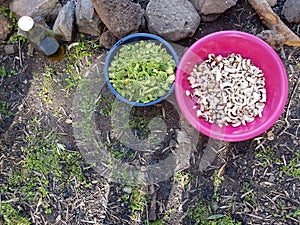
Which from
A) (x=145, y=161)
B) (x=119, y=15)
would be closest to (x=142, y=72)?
(x=119, y=15)

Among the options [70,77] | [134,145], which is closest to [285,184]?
[134,145]

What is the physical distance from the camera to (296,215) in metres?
2.14

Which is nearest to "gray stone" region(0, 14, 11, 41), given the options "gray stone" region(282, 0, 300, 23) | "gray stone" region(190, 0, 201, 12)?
"gray stone" region(190, 0, 201, 12)

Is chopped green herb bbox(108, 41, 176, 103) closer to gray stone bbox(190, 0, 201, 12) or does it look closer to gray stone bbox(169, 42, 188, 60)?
gray stone bbox(169, 42, 188, 60)

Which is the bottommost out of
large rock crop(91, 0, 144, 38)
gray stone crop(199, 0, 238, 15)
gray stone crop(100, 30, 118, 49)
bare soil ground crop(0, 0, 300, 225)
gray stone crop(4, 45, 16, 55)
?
bare soil ground crop(0, 0, 300, 225)

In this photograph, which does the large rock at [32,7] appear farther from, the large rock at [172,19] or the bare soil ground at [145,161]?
the large rock at [172,19]

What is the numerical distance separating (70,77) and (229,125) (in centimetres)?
87

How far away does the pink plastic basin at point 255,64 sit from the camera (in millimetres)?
2113

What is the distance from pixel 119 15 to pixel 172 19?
278 millimetres

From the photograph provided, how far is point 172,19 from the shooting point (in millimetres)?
2287

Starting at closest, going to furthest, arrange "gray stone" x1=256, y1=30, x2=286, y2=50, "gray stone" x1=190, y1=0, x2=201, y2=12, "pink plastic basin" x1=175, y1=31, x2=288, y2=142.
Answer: "pink plastic basin" x1=175, y1=31, x2=288, y2=142 < "gray stone" x1=256, y1=30, x2=286, y2=50 < "gray stone" x1=190, y1=0, x2=201, y2=12

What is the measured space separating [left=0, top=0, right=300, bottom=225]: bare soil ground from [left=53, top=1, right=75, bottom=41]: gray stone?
0.21 feet

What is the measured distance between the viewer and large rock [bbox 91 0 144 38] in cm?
220

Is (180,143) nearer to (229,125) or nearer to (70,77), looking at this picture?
(229,125)
